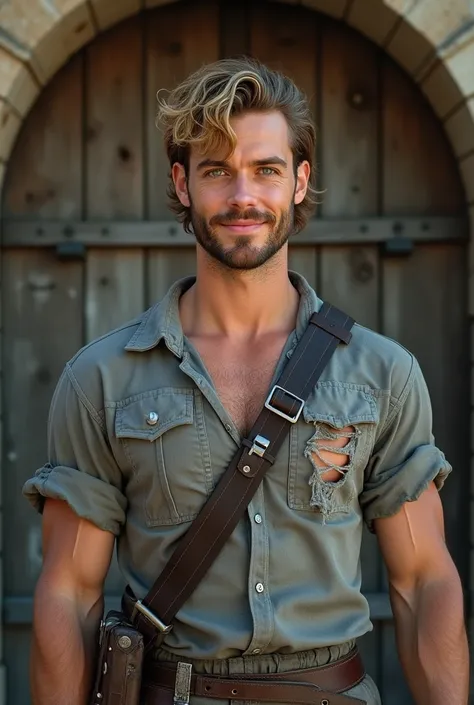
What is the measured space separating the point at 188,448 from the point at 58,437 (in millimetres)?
302

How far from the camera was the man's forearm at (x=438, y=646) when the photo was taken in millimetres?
2180

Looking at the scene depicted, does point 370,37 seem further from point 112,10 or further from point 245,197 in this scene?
point 245,197

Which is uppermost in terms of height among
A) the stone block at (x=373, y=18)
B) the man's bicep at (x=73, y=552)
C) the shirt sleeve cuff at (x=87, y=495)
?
the stone block at (x=373, y=18)

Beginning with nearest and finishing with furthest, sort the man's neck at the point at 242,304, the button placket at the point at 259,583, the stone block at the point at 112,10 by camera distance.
→ the button placket at the point at 259,583 < the man's neck at the point at 242,304 < the stone block at the point at 112,10

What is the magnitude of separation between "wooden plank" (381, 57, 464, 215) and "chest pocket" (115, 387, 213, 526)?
5.55 feet

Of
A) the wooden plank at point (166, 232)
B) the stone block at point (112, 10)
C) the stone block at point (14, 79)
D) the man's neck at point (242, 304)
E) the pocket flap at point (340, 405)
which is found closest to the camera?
the pocket flap at point (340, 405)

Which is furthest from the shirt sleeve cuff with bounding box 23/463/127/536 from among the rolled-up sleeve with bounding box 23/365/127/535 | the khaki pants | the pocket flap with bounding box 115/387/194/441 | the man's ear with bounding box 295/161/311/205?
the man's ear with bounding box 295/161/311/205

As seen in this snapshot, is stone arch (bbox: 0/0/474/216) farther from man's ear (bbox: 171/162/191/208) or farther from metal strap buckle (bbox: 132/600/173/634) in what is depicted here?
metal strap buckle (bbox: 132/600/173/634)

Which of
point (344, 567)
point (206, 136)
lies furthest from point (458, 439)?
point (206, 136)

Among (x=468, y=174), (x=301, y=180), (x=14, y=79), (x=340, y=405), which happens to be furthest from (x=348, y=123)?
(x=340, y=405)

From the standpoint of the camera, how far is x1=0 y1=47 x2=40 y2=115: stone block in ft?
10.6

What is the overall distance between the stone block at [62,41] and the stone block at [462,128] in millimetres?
1214

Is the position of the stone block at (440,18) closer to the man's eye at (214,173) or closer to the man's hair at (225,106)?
the man's hair at (225,106)

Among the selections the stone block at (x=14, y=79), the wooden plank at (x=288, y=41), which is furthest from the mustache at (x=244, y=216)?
the wooden plank at (x=288, y=41)
